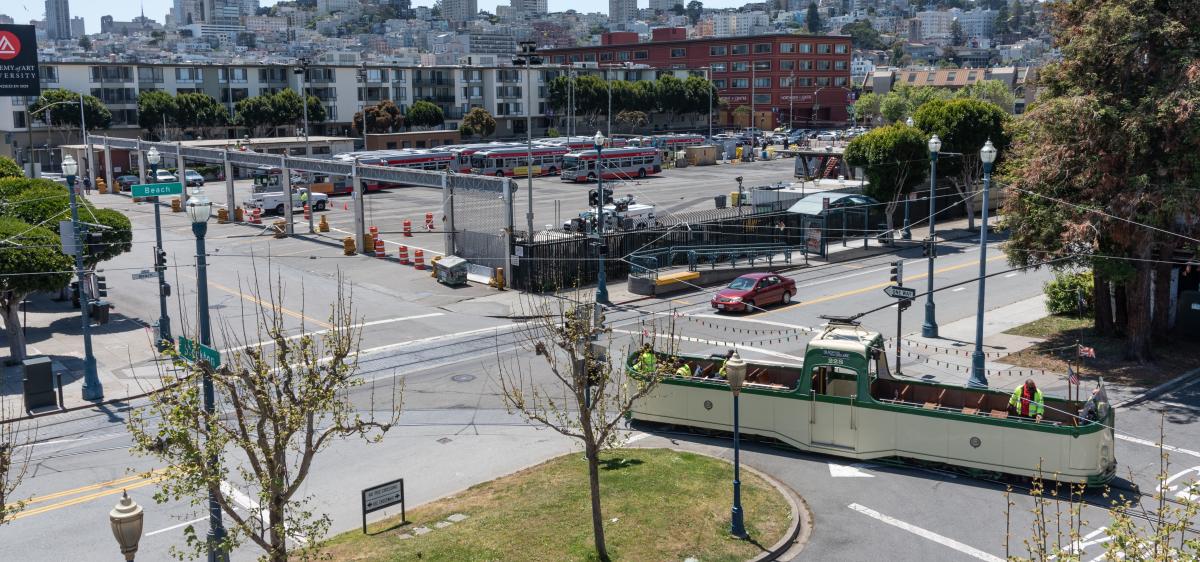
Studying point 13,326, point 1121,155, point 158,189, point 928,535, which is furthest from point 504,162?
point 928,535

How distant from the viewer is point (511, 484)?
19594mm

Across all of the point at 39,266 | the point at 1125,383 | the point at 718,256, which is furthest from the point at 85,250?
the point at 1125,383

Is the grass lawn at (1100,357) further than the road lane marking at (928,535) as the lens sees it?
Yes

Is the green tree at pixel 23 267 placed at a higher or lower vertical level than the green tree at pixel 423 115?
lower

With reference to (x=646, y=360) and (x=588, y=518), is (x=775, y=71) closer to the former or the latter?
(x=646, y=360)

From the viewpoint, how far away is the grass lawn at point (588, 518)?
15945mm

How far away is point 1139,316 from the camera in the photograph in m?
28.7

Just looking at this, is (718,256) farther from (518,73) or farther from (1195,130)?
(518,73)

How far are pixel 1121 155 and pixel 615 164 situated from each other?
189ft

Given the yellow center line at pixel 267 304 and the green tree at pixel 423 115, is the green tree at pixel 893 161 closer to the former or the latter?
the yellow center line at pixel 267 304

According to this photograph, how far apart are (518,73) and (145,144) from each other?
6280 centimetres

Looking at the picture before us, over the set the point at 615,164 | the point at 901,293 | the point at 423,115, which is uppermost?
the point at 423,115

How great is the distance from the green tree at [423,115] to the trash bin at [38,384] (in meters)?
89.0

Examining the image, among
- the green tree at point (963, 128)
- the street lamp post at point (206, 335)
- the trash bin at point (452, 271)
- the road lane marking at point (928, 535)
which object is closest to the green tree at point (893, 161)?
the green tree at point (963, 128)
